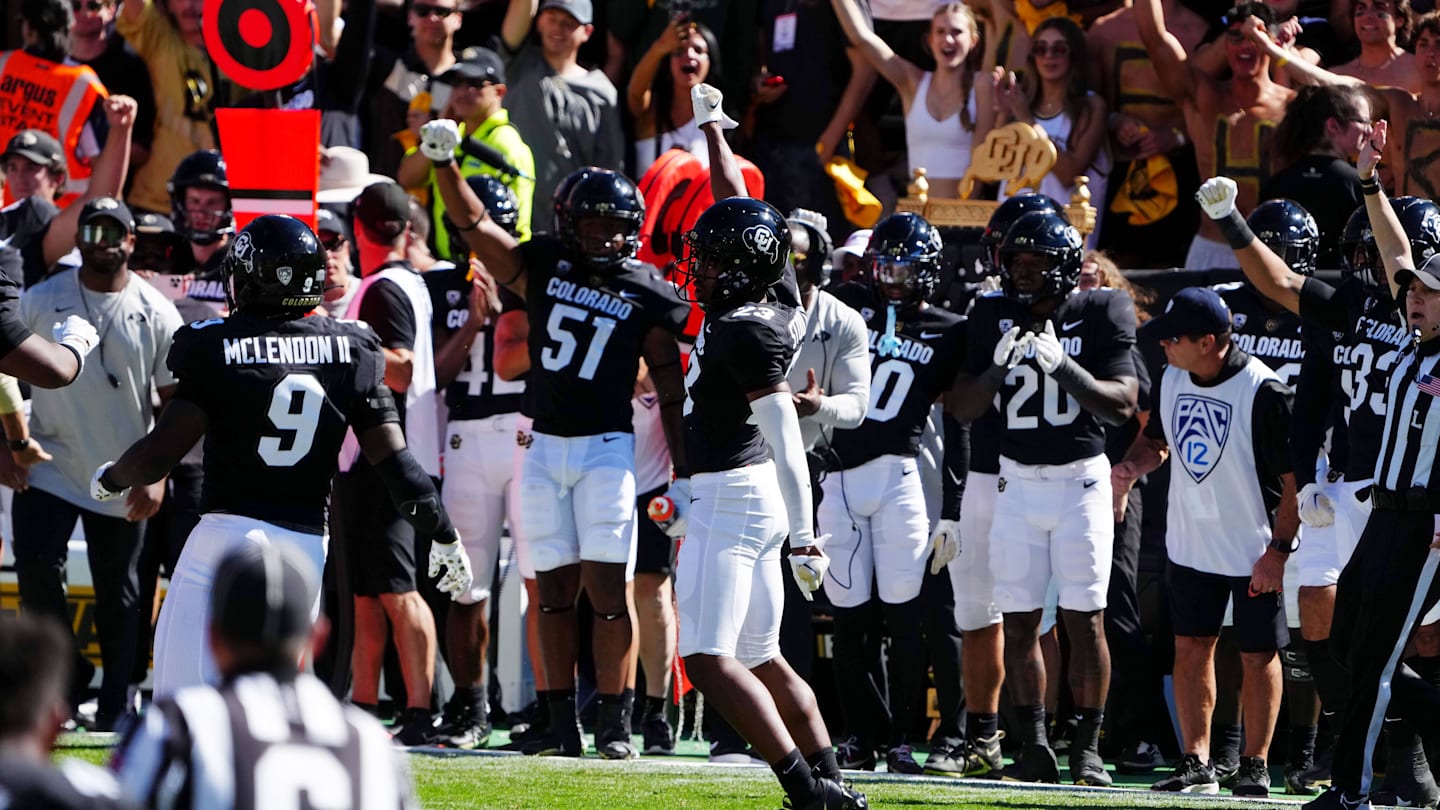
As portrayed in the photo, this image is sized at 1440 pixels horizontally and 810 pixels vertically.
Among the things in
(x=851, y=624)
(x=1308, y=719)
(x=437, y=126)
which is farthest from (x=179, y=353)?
(x=1308, y=719)

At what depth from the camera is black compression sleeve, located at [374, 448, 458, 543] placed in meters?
5.72

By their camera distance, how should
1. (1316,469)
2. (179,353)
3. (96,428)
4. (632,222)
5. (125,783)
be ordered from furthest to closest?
(96,428), (632,222), (1316,469), (179,353), (125,783)

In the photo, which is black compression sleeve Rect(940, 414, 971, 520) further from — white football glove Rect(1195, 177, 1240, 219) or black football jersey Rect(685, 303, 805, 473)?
black football jersey Rect(685, 303, 805, 473)

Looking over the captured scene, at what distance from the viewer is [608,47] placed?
11086mm

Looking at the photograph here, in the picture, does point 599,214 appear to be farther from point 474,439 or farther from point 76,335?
point 76,335

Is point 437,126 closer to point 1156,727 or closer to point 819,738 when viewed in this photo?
point 819,738

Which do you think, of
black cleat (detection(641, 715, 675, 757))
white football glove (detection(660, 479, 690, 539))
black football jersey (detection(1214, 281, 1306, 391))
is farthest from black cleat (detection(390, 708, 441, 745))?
black football jersey (detection(1214, 281, 1306, 391))

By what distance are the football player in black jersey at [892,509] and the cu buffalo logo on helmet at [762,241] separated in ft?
6.38

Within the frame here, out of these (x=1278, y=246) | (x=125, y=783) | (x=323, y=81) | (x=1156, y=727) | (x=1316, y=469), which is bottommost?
(x=1156, y=727)

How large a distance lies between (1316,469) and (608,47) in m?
5.37

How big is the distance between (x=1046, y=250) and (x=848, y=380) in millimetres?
928

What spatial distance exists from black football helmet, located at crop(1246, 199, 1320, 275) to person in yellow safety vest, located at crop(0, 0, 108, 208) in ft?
19.3

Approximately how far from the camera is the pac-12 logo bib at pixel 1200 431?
765cm

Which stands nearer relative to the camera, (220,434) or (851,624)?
(220,434)
